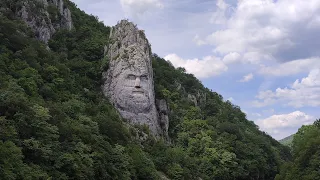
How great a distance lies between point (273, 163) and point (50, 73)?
44.8 m

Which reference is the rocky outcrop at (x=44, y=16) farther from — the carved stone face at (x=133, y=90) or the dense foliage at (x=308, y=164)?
the dense foliage at (x=308, y=164)

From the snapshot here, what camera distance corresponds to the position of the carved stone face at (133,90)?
169 feet

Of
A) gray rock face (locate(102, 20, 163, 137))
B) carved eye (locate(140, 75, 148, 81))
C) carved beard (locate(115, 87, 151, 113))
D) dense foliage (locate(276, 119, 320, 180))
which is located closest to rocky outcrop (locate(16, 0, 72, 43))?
gray rock face (locate(102, 20, 163, 137))

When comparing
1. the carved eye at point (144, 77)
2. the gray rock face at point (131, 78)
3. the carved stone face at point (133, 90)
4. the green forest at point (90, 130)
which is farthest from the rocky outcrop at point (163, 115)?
the carved eye at point (144, 77)

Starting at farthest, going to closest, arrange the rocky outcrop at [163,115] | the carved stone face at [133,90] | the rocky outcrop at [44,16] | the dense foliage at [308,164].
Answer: the rocky outcrop at [163,115] → the rocky outcrop at [44,16] → the carved stone face at [133,90] → the dense foliage at [308,164]

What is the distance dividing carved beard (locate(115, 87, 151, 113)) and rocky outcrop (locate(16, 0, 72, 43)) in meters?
14.0

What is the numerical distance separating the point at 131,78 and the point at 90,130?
20.1 metres

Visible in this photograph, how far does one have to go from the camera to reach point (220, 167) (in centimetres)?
5591

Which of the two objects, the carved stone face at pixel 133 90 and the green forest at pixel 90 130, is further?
the carved stone face at pixel 133 90

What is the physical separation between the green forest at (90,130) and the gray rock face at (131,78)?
2075 mm

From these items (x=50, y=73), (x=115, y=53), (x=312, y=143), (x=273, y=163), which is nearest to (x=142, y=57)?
(x=115, y=53)

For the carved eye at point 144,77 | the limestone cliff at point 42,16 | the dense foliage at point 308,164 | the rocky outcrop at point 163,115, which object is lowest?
the dense foliage at point 308,164

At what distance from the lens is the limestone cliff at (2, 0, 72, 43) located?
53.9 metres

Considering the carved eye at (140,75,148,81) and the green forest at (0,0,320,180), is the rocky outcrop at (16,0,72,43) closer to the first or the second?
the green forest at (0,0,320,180)
